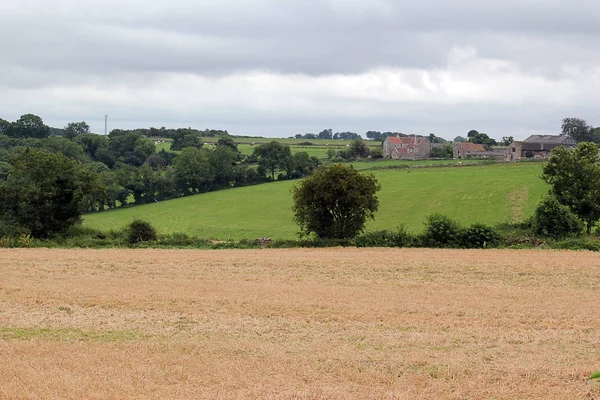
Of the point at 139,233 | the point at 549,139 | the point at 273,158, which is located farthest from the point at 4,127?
the point at 549,139

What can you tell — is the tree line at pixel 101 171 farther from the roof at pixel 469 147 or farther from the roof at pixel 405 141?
the roof at pixel 469 147

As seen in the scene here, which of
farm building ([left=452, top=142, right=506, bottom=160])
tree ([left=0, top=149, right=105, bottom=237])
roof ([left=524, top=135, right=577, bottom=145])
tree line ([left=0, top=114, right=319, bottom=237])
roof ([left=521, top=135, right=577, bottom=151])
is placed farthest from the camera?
farm building ([left=452, top=142, right=506, bottom=160])

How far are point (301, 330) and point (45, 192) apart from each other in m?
35.2

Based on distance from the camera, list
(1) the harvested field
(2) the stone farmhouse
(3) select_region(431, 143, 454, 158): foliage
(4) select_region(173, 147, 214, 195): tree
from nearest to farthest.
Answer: (1) the harvested field
(4) select_region(173, 147, 214, 195): tree
(2) the stone farmhouse
(3) select_region(431, 143, 454, 158): foliage

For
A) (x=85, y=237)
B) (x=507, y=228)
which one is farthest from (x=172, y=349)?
(x=507, y=228)

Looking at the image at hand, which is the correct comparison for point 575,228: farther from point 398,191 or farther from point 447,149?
point 447,149

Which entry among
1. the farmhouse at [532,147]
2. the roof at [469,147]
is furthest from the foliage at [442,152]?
the farmhouse at [532,147]

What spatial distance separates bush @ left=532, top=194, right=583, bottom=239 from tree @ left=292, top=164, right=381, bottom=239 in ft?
41.0

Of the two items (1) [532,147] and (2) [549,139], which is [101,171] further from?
(2) [549,139]

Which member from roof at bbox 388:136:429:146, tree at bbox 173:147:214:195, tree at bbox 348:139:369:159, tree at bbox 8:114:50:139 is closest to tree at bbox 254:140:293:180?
tree at bbox 173:147:214:195

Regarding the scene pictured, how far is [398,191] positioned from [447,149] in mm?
75877

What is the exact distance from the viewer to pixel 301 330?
17.3m

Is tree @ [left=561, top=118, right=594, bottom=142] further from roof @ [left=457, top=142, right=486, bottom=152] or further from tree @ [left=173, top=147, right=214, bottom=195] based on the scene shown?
tree @ [left=173, top=147, right=214, bottom=195]

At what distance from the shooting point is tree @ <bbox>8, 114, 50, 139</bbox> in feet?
524
